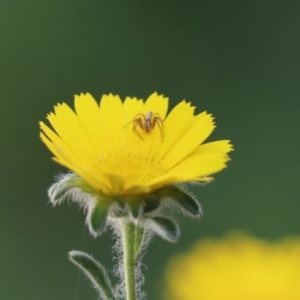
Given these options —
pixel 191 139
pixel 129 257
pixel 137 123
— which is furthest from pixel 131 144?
pixel 129 257

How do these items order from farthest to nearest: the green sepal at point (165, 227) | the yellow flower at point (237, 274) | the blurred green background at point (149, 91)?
the blurred green background at point (149, 91) < the yellow flower at point (237, 274) < the green sepal at point (165, 227)

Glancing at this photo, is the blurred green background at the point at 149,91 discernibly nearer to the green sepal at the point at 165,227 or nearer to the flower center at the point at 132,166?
the flower center at the point at 132,166

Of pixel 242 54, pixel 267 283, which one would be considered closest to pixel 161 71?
pixel 242 54

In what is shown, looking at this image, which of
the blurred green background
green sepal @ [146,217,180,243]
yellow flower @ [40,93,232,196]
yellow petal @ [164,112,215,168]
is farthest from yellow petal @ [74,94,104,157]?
the blurred green background

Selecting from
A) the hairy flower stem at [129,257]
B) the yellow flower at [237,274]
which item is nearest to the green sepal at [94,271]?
the hairy flower stem at [129,257]

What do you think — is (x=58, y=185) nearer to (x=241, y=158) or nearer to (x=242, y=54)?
(x=241, y=158)

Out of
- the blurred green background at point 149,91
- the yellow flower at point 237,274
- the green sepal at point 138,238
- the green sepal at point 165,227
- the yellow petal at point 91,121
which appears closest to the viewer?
the green sepal at point 165,227
